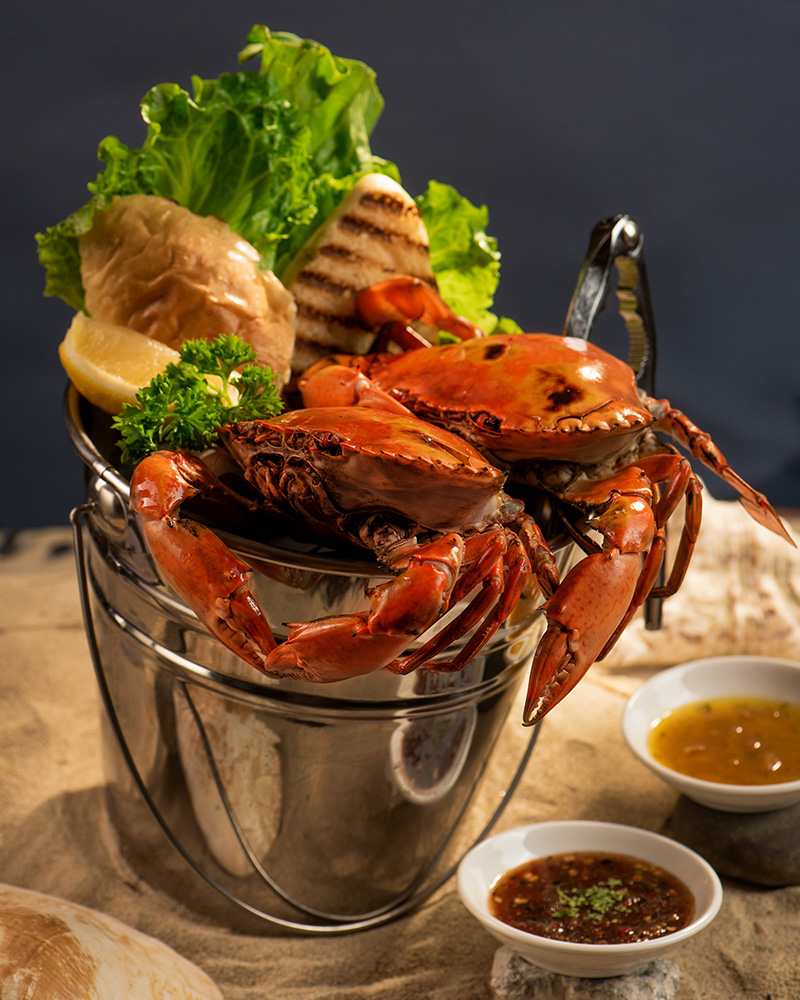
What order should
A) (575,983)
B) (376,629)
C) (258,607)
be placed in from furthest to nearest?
(575,983) → (258,607) → (376,629)

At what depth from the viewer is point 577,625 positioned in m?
1.27

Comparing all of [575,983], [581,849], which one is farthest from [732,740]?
[575,983]

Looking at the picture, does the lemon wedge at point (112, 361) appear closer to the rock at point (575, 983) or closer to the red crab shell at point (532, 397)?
the red crab shell at point (532, 397)

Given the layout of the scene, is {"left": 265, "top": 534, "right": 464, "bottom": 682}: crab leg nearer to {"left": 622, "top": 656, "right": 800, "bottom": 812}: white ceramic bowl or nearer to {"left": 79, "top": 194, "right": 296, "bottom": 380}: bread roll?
{"left": 79, "top": 194, "right": 296, "bottom": 380}: bread roll

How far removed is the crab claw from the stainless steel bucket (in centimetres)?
38

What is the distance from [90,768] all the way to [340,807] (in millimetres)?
985

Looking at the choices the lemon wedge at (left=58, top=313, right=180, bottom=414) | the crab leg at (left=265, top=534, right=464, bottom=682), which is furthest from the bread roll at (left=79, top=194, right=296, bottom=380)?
the crab leg at (left=265, top=534, right=464, bottom=682)

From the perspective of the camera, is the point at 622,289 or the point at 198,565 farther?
the point at 622,289

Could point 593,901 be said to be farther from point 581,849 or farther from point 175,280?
point 175,280

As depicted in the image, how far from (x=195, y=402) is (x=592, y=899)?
3.96 feet

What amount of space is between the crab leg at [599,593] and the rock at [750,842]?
91cm

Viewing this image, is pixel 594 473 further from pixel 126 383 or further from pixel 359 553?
pixel 126 383

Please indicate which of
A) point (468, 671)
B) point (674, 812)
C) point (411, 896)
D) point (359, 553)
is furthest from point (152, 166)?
point (674, 812)

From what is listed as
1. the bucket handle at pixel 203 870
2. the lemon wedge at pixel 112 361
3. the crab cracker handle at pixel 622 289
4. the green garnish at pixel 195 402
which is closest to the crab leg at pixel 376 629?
the green garnish at pixel 195 402
